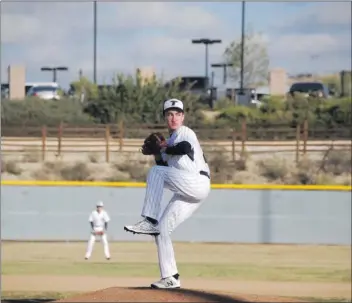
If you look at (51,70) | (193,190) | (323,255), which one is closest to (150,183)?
(193,190)

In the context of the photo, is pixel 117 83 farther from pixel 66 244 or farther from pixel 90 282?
pixel 90 282

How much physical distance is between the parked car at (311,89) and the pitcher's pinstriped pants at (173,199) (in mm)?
29691

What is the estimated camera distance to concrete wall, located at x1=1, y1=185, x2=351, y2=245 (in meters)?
24.8

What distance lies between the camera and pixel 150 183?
21.0 feet

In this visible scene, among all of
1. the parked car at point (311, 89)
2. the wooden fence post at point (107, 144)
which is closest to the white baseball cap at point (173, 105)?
the wooden fence post at point (107, 144)

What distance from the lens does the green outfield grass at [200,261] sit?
66.6 ft

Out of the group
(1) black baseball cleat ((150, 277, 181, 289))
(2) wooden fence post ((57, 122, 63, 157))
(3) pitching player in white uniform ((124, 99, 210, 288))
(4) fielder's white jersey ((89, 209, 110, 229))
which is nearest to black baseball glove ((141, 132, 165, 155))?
(3) pitching player in white uniform ((124, 99, 210, 288))

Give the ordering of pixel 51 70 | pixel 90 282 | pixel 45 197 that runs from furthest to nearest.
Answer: pixel 51 70
pixel 45 197
pixel 90 282

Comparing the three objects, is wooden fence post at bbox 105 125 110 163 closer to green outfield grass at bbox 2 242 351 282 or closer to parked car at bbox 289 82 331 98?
green outfield grass at bbox 2 242 351 282

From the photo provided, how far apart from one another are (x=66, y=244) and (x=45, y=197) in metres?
1.37

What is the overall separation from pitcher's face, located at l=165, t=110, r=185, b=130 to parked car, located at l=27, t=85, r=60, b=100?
3213 centimetres

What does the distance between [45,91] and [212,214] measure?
1664cm

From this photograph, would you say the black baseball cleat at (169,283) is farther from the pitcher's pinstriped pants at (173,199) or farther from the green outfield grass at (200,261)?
the green outfield grass at (200,261)

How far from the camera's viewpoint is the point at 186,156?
647 cm
